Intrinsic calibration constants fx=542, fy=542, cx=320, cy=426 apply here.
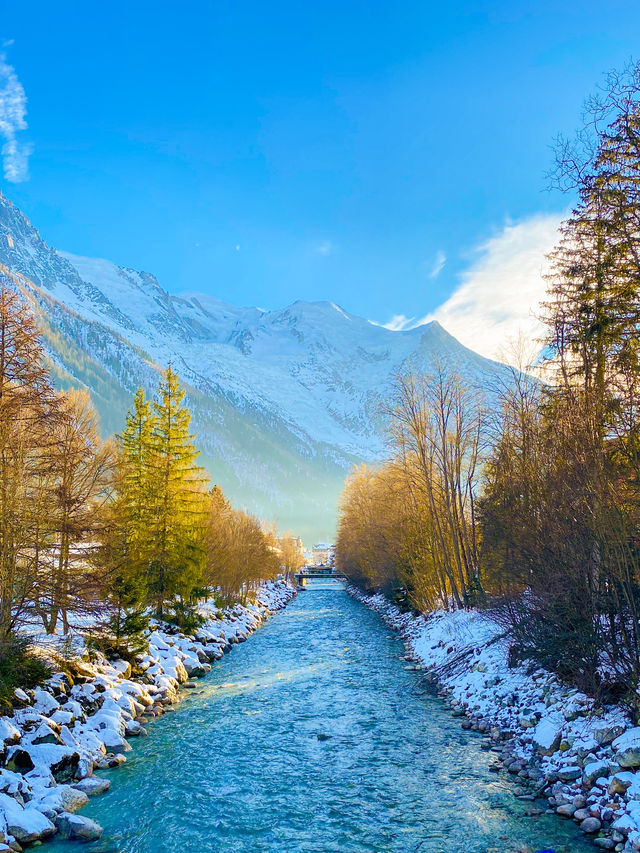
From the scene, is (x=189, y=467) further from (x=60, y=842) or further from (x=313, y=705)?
(x=60, y=842)

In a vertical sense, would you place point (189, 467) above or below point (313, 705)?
above

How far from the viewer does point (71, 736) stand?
13406mm

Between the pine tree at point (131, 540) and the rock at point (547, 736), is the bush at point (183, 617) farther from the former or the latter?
the rock at point (547, 736)

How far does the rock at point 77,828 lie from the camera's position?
9.78 m

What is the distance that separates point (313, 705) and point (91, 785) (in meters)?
8.46

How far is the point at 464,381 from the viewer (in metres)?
29.5

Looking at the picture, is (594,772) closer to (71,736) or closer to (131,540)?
(71,736)

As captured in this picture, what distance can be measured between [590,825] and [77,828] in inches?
357

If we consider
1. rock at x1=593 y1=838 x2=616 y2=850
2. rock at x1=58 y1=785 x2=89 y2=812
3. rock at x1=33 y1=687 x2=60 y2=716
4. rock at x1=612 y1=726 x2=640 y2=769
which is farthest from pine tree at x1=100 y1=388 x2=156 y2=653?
rock at x1=612 y1=726 x2=640 y2=769

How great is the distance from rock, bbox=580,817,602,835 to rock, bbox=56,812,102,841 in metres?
8.58

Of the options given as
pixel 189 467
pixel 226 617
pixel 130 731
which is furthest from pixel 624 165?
pixel 226 617

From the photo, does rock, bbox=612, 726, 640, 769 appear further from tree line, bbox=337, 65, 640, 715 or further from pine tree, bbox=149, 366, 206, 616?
pine tree, bbox=149, 366, 206, 616

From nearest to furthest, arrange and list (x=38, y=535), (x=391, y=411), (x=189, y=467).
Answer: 1. (x=38, y=535)
2. (x=391, y=411)
3. (x=189, y=467)

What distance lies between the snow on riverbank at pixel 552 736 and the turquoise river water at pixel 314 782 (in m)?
0.52
